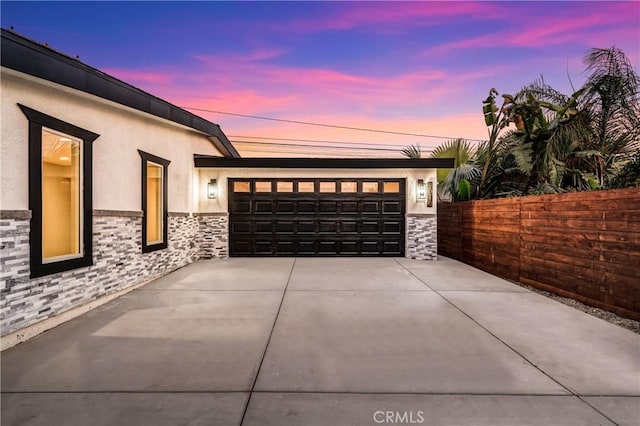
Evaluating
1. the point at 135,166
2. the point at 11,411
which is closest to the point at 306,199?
the point at 135,166

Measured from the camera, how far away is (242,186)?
918 cm

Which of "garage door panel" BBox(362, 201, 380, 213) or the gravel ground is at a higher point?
"garage door panel" BBox(362, 201, 380, 213)

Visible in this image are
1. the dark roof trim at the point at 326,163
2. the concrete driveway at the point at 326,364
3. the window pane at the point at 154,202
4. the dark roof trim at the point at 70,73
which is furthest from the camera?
the dark roof trim at the point at 326,163

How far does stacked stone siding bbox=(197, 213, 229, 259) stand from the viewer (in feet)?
29.5

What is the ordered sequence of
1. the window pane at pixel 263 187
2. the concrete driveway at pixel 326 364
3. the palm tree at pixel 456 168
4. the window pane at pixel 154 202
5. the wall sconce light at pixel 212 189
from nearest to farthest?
1. the concrete driveway at pixel 326 364
2. the window pane at pixel 154 202
3. the wall sconce light at pixel 212 189
4. the window pane at pixel 263 187
5. the palm tree at pixel 456 168

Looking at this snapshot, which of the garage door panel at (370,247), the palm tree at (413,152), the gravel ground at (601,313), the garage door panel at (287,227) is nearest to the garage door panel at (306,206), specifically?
the garage door panel at (287,227)

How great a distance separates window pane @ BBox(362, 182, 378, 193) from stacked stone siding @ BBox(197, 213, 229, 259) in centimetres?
408

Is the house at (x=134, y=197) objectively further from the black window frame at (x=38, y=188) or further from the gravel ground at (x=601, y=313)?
the gravel ground at (x=601, y=313)

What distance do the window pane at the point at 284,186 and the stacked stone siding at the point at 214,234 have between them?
1693 millimetres

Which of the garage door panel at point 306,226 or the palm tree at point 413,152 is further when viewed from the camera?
the palm tree at point 413,152

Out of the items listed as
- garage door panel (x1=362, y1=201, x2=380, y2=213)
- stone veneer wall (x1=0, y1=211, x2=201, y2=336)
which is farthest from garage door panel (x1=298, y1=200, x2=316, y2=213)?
stone veneer wall (x1=0, y1=211, x2=201, y2=336)

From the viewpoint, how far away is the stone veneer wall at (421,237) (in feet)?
29.3

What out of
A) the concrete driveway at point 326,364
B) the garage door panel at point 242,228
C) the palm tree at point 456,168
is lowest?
the concrete driveway at point 326,364

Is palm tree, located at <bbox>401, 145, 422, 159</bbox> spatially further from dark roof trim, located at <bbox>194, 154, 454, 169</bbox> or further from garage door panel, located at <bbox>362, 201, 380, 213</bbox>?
garage door panel, located at <bbox>362, 201, 380, 213</bbox>
